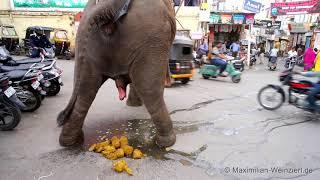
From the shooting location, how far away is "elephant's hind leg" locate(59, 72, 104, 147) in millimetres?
4172

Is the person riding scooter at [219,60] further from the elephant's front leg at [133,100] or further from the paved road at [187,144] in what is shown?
the elephant's front leg at [133,100]

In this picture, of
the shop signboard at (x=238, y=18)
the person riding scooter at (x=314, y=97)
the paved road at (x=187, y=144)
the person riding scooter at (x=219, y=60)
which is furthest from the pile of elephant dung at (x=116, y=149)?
the shop signboard at (x=238, y=18)

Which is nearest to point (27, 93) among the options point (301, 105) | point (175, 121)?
point (175, 121)

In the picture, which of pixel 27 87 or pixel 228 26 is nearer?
pixel 27 87

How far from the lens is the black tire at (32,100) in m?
6.16

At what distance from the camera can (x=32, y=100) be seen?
6.25 meters

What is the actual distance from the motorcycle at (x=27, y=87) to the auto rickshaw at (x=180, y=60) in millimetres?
4658

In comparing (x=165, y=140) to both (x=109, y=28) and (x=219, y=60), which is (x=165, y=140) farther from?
(x=219, y=60)

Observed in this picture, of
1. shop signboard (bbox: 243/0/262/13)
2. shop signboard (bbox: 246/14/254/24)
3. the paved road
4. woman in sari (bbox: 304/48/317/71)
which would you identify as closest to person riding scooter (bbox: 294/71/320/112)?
the paved road

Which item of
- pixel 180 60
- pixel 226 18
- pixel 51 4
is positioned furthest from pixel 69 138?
pixel 226 18

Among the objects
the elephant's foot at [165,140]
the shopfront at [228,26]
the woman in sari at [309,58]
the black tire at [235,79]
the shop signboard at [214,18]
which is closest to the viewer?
the elephant's foot at [165,140]

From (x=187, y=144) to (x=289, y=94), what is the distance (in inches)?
127

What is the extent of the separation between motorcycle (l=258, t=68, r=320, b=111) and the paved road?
0.21 meters

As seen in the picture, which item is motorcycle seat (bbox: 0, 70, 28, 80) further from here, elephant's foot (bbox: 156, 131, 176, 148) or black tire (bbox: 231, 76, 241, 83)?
black tire (bbox: 231, 76, 241, 83)
